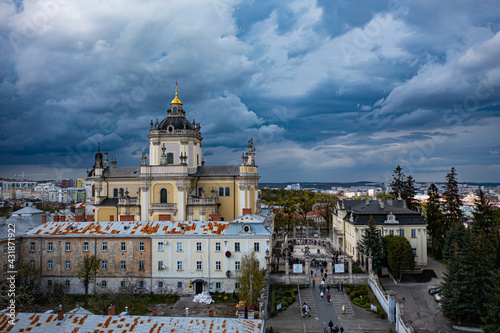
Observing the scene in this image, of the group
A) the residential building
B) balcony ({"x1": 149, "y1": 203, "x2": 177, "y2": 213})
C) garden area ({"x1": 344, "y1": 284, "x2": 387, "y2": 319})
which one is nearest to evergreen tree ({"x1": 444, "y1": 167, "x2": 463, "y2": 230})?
the residential building

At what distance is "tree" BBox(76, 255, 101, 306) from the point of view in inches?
1521

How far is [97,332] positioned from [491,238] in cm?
3225

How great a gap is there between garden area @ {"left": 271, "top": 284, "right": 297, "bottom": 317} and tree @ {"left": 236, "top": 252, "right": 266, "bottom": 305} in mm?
1984

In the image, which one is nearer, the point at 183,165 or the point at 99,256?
the point at 99,256

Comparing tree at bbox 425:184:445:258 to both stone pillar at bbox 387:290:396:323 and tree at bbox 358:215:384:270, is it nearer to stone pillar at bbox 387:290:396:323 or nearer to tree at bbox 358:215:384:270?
tree at bbox 358:215:384:270

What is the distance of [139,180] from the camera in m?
62.5

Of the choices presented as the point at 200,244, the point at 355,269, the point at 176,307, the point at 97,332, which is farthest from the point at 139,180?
the point at 97,332

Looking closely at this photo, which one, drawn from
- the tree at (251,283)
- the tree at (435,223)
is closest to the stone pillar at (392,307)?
Result: the tree at (251,283)

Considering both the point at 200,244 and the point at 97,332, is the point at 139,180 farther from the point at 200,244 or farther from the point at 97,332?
the point at 97,332

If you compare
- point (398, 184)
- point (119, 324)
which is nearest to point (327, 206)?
point (398, 184)

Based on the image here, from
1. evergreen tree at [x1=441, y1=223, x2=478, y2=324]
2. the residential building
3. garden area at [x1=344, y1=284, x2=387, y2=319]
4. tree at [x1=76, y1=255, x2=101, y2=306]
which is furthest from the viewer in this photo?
the residential building

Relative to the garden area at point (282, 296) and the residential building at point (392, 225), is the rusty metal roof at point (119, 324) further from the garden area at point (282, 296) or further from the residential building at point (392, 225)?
the residential building at point (392, 225)

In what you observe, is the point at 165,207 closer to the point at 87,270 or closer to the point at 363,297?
the point at 87,270

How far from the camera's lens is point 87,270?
38625 millimetres
